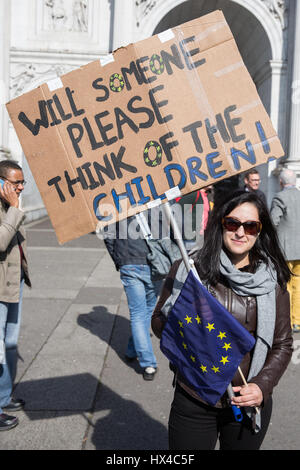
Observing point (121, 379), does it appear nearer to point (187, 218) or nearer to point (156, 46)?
point (187, 218)

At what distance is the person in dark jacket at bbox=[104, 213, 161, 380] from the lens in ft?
13.6

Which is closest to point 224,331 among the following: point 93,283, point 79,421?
point 79,421

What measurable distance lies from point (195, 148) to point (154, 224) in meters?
1.87

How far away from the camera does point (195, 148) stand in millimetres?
2225

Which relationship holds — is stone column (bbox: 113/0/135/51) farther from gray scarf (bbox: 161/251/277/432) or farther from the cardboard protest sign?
gray scarf (bbox: 161/251/277/432)

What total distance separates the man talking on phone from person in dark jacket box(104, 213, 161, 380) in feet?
3.14

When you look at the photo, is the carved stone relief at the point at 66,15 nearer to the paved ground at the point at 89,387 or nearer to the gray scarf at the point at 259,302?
the paved ground at the point at 89,387

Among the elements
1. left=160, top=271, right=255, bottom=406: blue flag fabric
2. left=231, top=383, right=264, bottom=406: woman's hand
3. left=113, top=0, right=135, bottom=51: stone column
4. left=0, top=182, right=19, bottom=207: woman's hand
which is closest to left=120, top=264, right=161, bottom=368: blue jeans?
left=0, top=182, right=19, bottom=207: woman's hand

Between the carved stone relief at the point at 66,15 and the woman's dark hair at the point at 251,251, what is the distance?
1389 cm

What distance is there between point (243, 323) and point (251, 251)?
366 mm

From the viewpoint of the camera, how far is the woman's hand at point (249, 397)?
189 cm

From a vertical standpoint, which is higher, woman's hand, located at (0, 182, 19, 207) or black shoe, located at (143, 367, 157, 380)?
woman's hand, located at (0, 182, 19, 207)

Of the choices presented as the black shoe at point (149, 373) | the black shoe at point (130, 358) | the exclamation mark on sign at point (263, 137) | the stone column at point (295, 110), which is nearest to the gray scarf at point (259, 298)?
the exclamation mark on sign at point (263, 137)
